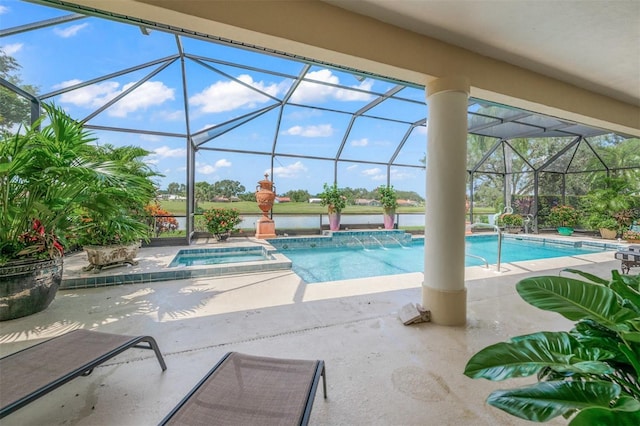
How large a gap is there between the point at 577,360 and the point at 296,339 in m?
1.91

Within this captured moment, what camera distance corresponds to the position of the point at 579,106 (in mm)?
3697

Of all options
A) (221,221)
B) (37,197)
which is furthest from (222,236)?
(37,197)

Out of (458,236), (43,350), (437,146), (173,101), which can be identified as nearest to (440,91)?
(437,146)

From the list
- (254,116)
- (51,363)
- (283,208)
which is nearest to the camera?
(51,363)

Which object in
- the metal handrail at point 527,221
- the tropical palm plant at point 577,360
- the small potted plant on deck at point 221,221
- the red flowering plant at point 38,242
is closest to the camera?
the tropical palm plant at point 577,360

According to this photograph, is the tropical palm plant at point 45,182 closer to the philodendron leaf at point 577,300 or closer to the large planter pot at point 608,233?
the philodendron leaf at point 577,300

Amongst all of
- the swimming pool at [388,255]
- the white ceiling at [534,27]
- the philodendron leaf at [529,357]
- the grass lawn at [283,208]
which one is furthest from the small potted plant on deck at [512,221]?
the philodendron leaf at [529,357]

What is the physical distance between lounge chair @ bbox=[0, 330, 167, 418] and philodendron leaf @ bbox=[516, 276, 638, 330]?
2.38m

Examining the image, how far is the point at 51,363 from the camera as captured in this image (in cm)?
158

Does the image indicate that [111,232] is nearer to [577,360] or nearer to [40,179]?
[40,179]

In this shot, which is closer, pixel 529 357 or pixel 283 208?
pixel 529 357

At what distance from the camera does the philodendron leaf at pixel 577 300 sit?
1109 millimetres

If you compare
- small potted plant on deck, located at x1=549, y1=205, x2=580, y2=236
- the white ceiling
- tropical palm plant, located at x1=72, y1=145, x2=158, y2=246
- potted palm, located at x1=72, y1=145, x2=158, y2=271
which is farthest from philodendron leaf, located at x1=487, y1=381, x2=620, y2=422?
small potted plant on deck, located at x1=549, y1=205, x2=580, y2=236

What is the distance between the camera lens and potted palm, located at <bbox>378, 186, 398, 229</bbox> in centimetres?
928
